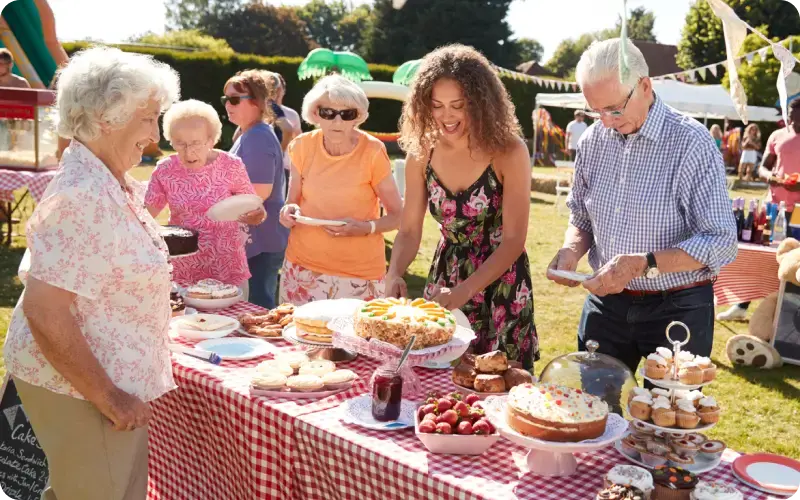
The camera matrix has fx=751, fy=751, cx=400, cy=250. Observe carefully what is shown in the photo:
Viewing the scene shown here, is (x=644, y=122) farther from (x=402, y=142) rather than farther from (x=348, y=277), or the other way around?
(x=348, y=277)

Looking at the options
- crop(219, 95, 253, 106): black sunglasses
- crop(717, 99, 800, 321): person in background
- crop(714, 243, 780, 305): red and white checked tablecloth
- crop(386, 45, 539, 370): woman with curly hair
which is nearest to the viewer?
crop(386, 45, 539, 370): woman with curly hair

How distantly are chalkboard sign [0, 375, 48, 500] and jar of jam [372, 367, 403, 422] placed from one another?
4.73 feet

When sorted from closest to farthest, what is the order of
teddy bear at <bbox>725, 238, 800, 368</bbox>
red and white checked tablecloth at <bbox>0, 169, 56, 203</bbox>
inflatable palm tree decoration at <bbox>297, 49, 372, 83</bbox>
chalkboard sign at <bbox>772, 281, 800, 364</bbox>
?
1. teddy bear at <bbox>725, 238, 800, 368</bbox>
2. chalkboard sign at <bbox>772, 281, 800, 364</bbox>
3. red and white checked tablecloth at <bbox>0, 169, 56, 203</bbox>
4. inflatable palm tree decoration at <bbox>297, 49, 372, 83</bbox>

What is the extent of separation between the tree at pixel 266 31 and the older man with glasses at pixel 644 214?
48646mm

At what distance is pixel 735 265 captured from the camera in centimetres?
577

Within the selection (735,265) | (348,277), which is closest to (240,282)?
(348,277)

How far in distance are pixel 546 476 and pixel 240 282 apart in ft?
7.44

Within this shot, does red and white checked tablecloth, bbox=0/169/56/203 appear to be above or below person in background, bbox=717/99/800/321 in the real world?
below

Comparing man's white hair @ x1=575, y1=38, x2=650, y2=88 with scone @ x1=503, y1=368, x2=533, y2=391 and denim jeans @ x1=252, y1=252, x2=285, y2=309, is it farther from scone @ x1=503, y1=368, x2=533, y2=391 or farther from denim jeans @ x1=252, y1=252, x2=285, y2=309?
denim jeans @ x1=252, y1=252, x2=285, y2=309

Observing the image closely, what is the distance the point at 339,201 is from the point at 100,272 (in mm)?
1815

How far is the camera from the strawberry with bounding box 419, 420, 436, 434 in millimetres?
1969

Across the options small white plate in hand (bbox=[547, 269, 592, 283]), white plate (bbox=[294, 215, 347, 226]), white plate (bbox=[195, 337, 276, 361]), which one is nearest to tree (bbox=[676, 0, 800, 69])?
white plate (bbox=[294, 215, 347, 226])

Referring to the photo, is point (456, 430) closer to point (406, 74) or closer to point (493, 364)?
point (493, 364)

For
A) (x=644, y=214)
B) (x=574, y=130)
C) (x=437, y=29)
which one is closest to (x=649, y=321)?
(x=644, y=214)
